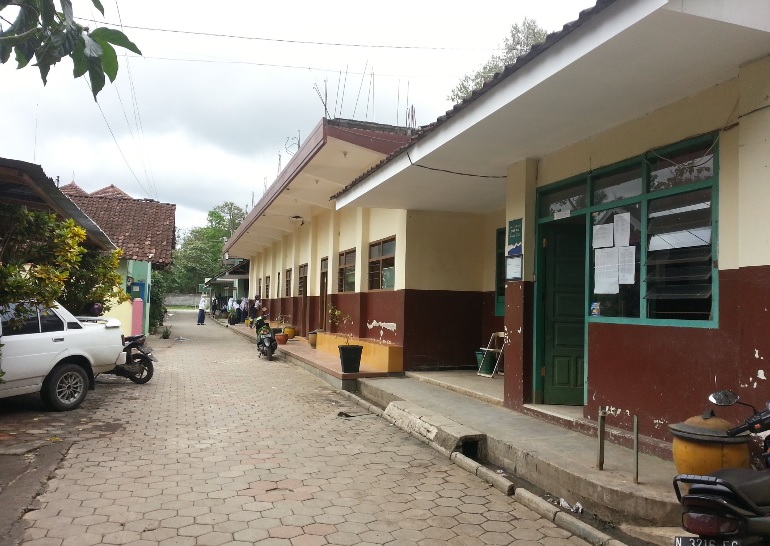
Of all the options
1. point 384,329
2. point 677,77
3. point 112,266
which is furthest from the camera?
point 384,329

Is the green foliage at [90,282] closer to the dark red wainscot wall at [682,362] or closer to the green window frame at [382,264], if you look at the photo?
the green window frame at [382,264]

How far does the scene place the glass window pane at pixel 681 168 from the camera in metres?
4.65

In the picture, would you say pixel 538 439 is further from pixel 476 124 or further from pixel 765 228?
pixel 476 124

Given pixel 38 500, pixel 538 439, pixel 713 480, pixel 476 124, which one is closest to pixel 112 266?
pixel 38 500

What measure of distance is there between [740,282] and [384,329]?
787 cm

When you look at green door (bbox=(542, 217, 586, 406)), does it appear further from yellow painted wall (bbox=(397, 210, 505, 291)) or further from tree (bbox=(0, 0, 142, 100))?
tree (bbox=(0, 0, 142, 100))

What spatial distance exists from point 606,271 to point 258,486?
3918 millimetres

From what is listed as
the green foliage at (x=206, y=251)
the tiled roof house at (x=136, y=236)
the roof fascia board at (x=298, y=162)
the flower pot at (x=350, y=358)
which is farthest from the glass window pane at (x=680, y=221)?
the green foliage at (x=206, y=251)

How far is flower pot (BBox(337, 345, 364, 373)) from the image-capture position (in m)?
10.1

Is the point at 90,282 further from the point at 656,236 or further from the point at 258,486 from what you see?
the point at 656,236

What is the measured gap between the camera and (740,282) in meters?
4.15

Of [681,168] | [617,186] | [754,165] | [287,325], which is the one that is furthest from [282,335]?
[754,165]

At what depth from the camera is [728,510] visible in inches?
101

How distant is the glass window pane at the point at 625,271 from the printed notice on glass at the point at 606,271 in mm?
19
